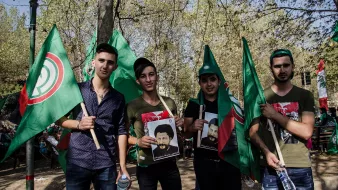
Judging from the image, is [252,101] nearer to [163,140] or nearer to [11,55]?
[163,140]

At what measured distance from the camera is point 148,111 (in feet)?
10.2

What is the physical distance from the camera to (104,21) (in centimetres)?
529

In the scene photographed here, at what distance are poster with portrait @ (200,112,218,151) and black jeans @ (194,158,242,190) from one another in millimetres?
136

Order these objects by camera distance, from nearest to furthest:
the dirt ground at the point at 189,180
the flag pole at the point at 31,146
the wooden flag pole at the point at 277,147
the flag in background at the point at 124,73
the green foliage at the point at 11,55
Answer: the wooden flag pole at the point at 277,147 → the flag pole at the point at 31,146 → the flag in background at the point at 124,73 → the dirt ground at the point at 189,180 → the green foliage at the point at 11,55

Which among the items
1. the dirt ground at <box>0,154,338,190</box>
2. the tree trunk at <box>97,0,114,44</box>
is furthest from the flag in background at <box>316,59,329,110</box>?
the tree trunk at <box>97,0,114,44</box>

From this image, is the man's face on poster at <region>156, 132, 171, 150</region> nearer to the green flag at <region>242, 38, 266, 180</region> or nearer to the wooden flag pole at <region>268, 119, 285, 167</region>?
the green flag at <region>242, 38, 266, 180</region>

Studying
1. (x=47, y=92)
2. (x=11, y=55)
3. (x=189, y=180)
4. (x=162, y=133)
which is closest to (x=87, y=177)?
(x=162, y=133)

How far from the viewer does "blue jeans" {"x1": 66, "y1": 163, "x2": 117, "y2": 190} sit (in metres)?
2.84

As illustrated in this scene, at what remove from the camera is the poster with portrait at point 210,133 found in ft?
10.4

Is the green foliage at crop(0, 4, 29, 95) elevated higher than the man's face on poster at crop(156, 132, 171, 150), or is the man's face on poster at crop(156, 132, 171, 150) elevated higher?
the green foliage at crop(0, 4, 29, 95)

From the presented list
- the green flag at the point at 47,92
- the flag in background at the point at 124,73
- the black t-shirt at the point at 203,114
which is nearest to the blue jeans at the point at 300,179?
the black t-shirt at the point at 203,114

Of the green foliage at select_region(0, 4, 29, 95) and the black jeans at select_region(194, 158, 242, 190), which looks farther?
the green foliage at select_region(0, 4, 29, 95)

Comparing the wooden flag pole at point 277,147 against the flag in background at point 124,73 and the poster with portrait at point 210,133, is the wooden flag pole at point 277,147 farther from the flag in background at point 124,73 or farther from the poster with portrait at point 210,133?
the flag in background at point 124,73

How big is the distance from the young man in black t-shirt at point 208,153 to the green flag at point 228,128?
5cm
